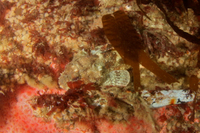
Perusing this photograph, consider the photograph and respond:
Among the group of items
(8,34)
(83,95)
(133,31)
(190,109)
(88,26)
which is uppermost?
(8,34)

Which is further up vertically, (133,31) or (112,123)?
(133,31)

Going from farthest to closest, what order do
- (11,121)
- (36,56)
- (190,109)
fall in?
(11,121)
(36,56)
(190,109)

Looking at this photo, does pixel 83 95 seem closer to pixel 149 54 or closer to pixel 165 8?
pixel 149 54

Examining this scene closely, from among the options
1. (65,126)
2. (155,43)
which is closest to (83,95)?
(65,126)

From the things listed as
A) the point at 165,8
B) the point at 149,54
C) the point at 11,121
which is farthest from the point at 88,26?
the point at 11,121

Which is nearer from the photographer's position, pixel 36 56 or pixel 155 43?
pixel 155 43

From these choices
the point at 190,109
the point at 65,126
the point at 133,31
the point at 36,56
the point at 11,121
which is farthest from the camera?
the point at 11,121

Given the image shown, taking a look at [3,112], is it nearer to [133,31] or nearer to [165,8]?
[133,31]
